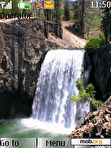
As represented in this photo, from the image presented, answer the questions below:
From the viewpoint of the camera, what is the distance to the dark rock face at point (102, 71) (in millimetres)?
65062

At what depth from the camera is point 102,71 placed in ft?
217

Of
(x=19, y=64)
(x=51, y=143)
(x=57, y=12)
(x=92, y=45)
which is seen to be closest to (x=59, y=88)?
(x=19, y=64)

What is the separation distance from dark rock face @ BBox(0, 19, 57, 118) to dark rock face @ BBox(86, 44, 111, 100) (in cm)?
1191

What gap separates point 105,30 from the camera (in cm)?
7569

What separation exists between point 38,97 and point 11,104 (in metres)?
4.92

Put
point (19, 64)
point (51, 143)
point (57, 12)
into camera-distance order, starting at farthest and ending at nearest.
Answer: point (57, 12), point (19, 64), point (51, 143)

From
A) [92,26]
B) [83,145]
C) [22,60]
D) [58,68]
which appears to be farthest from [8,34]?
[92,26]

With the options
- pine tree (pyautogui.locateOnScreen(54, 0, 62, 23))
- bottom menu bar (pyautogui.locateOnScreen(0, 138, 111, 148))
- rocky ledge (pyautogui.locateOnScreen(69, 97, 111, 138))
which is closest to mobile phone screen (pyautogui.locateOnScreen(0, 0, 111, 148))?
pine tree (pyautogui.locateOnScreen(54, 0, 62, 23))

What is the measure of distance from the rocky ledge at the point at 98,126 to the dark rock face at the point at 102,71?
2190 cm

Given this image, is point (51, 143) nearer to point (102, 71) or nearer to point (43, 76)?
point (102, 71)

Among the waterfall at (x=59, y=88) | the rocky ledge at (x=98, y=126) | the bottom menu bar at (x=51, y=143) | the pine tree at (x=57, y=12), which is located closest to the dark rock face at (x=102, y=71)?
the waterfall at (x=59, y=88)

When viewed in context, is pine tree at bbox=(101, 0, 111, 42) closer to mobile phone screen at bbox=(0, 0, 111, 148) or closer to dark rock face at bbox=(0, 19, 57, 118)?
mobile phone screen at bbox=(0, 0, 111, 148)

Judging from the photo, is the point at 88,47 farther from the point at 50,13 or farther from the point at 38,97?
the point at 50,13

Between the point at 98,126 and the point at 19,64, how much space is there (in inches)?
1407
